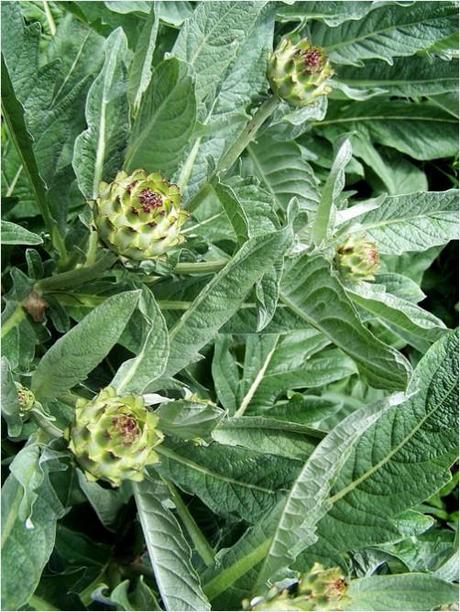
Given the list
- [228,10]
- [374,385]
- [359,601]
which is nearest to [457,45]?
[228,10]

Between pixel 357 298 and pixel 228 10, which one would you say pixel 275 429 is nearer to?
pixel 357 298

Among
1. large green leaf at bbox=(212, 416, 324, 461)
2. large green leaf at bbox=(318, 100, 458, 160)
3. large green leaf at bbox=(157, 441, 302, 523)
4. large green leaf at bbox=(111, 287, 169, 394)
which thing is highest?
large green leaf at bbox=(111, 287, 169, 394)

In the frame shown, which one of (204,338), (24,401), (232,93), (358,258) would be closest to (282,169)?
(232,93)

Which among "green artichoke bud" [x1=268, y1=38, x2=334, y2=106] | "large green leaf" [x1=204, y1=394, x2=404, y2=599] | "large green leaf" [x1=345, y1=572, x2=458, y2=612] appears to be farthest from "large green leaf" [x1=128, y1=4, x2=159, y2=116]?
"large green leaf" [x1=345, y1=572, x2=458, y2=612]

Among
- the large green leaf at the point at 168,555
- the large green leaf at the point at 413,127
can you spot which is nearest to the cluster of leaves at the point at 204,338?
the large green leaf at the point at 168,555

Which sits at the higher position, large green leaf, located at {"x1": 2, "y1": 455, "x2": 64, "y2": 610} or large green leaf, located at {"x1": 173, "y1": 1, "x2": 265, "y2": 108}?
large green leaf, located at {"x1": 173, "y1": 1, "x2": 265, "y2": 108}

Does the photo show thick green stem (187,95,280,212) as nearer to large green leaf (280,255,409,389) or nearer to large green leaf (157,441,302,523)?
large green leaf (280,255,409,389)
